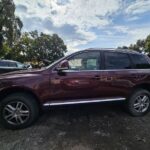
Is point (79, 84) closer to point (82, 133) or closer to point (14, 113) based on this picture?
point (82, 133)

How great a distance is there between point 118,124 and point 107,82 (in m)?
1.03

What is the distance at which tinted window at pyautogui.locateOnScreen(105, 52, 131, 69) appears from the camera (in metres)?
5.01

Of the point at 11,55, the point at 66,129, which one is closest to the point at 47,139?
the point at 66,129

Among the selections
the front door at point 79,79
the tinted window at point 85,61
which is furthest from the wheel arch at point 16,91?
the tinted window at point 85,61

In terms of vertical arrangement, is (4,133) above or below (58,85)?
below

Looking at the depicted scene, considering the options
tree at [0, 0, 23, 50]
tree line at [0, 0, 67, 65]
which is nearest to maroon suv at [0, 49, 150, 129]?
tree line at [0, 0, 67, 65]

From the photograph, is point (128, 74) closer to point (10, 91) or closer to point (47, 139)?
point (47, 139)

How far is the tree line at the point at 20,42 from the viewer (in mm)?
25391

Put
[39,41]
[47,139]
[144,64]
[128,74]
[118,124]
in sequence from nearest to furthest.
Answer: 1. [47,139]
2. [118,124]
3. [128,74]
4. [144,64]
5. [39,41]

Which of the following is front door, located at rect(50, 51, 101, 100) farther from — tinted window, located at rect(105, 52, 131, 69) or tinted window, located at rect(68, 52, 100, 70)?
tinted window, located at rect(105, 52, 131, 69)

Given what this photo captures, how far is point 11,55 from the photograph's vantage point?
4231cm

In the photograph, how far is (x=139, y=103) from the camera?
5352 mm

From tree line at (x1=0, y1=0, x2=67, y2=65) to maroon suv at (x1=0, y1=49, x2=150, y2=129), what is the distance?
1419 cm

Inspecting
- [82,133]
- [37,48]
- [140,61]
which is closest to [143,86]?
[140,61]
